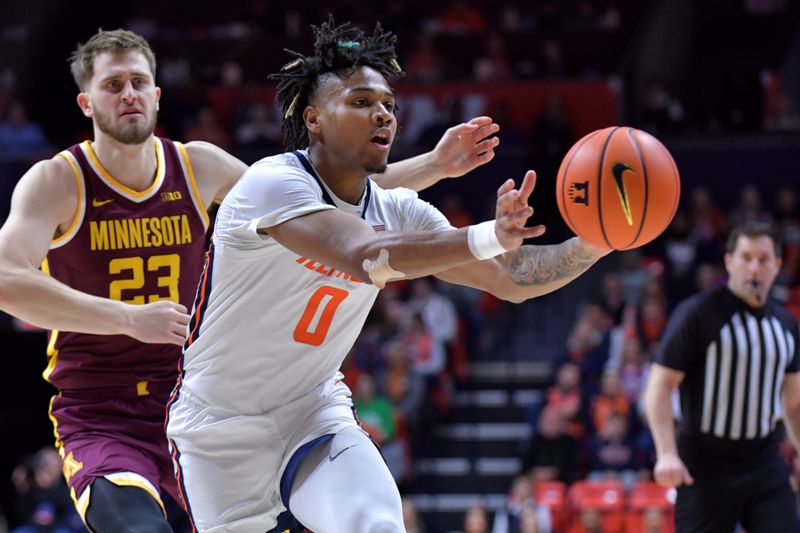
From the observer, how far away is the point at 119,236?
196 inches

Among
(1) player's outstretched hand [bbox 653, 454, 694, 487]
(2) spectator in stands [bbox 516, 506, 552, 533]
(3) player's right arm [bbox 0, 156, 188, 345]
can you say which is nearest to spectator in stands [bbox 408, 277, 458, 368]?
(2) spectator in stands [bbox 516, 506, 552, 533]

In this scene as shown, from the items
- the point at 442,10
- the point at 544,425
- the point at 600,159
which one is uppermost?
the point at 442,10

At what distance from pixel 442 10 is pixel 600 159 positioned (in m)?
13.8

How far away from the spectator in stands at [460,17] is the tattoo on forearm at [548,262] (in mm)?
12795

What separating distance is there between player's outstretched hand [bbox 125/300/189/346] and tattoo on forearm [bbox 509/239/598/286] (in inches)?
48.8

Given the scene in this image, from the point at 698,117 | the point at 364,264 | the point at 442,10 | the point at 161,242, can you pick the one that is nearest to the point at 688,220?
the point at 698,117

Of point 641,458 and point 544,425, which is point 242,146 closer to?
point 544,425

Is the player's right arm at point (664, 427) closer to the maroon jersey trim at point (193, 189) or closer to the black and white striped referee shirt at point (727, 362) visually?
the black and white striped referee shirt at point (727, 362)

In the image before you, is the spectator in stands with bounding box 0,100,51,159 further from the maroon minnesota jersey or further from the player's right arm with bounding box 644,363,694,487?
the player's right arm with bounding box 644,363,694,487

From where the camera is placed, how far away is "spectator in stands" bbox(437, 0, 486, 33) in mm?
16781

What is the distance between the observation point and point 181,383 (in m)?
4.54

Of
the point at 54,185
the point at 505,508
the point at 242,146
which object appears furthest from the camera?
the point at 242,146

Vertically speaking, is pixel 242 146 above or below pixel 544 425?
above

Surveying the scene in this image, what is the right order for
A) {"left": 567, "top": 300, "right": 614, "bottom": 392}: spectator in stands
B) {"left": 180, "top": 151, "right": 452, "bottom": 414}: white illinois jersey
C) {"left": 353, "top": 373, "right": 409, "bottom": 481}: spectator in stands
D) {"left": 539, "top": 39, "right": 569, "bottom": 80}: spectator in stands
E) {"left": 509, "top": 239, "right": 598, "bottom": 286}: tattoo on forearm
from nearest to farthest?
{"left": 509, "top": 239, "right": 598, "bottom": 286}: tattoo on forearm, {"left": 180, "top": 151, "right": 452, "bottom": 414}: white illinois jersey, {"left": 353, "top": 373, "right": 409, "bottom": 481}: spectator in stands, {"left": 567, "top": 300, "right": 614, "bottom": 392}: spectator in stands, {"left": 539, "top": 39, "right": 569, "bottom": 80}: spectator in stands
